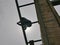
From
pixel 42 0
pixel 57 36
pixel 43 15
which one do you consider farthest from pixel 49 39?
pixel 42 0

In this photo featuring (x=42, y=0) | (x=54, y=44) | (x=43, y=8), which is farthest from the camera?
(x=42, y=0)

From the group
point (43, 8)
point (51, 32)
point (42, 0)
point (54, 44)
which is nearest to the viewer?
point (54, 44)

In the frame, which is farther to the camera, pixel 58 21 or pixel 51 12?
pixel 51 12

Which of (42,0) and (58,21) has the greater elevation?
(42,0)

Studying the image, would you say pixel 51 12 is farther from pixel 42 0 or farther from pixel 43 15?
pixel 42 0

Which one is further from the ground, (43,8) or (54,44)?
(43,8)

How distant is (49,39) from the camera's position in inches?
25.5

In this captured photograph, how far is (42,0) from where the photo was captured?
1.12 meters

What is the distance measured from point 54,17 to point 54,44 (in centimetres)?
25

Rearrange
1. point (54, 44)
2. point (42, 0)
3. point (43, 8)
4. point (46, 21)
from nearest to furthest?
point (54, 44), point (46, 21), point (43, 8), point (42, 0)

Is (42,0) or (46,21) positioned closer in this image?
(46,21)

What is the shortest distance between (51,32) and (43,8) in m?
0.30

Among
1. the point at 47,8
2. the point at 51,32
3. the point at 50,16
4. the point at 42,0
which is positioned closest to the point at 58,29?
the point at 51,32

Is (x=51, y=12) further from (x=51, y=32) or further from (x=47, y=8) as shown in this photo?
(x=51, y=32)
